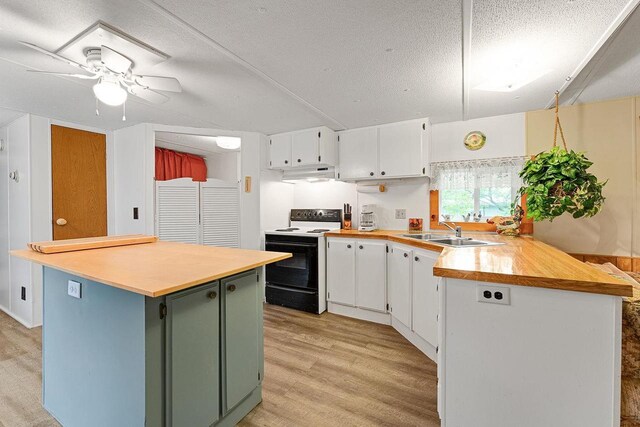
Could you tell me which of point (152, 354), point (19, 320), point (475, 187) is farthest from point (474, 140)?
point (19, 320)

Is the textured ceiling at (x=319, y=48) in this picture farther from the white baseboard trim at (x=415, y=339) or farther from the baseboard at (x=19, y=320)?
the baseboard at (x=19, y=320)

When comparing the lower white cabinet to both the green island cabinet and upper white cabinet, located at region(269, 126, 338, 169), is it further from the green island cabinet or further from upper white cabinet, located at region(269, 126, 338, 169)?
the green island cabinet

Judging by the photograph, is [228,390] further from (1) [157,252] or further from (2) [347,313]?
(2) [347,313]

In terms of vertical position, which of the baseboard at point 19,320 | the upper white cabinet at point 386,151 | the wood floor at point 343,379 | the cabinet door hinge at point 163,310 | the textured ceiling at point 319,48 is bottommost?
the wood floor at point 343,379

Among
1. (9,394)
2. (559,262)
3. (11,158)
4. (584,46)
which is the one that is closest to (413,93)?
(584,46)

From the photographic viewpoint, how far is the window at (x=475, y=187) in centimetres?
289

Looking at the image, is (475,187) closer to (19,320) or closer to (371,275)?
(371,275)

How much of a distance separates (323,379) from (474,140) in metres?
2.85

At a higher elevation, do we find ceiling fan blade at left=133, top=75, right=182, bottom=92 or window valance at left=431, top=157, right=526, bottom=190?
ceiling fan blade at left=133, top=75, right=182, bottom=92

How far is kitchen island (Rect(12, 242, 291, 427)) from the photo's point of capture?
118 centimetres

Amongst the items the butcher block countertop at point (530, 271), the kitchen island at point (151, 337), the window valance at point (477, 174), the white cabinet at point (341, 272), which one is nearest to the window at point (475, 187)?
the window valance at point (477, 174)

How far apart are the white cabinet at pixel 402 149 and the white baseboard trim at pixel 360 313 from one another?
1586 mm

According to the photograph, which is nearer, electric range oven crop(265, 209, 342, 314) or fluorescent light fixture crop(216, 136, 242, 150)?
electric range oven crop(265, 209, 342, 314)

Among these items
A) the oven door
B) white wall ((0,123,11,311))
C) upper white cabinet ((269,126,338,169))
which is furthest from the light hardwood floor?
upper white cabinet ((269,126,338,169))
